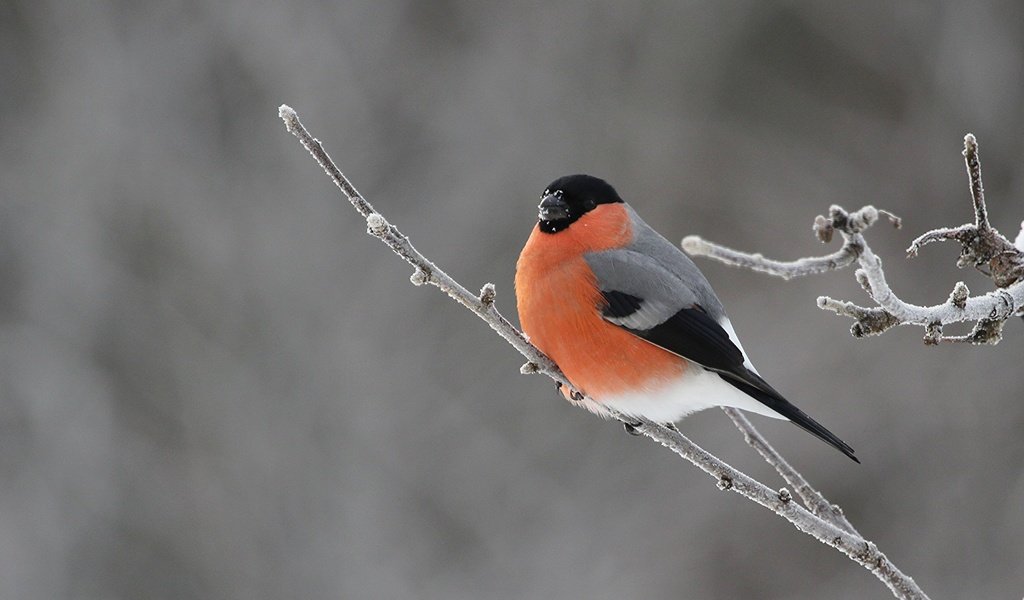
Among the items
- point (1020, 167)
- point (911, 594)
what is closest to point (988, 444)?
point (1020, 167)

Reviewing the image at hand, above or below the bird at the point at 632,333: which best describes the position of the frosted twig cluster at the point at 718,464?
below

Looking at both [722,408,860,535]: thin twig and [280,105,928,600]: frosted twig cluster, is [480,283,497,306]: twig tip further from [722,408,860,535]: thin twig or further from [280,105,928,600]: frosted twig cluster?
[722,408,860,535]: thin twig

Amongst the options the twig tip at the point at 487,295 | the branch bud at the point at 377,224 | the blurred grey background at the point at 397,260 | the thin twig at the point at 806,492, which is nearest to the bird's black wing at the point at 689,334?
the thin twig at the point at 806,492

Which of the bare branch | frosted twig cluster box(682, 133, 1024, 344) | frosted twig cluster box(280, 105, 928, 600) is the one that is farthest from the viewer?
frosted twig cluster box(280, 105, 928, 600)

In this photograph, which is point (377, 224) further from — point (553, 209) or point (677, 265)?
point (677, 265)

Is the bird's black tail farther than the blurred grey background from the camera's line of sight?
No

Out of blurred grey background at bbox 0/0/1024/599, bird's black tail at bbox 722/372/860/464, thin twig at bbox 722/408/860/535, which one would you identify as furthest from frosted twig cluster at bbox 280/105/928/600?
blurred grey background at bbox 0/0/1024/599

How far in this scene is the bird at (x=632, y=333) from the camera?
2199 mm

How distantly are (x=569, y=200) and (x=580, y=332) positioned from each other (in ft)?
1.31

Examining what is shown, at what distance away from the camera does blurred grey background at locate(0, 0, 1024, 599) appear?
5.29m

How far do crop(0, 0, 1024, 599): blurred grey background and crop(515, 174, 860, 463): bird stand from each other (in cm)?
304

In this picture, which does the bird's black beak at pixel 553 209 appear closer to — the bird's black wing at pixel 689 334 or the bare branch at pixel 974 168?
the bird's black wing at pixel 689 334

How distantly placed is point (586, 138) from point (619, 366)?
3714 mm

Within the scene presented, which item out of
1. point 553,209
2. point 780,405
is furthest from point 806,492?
point 553,209
